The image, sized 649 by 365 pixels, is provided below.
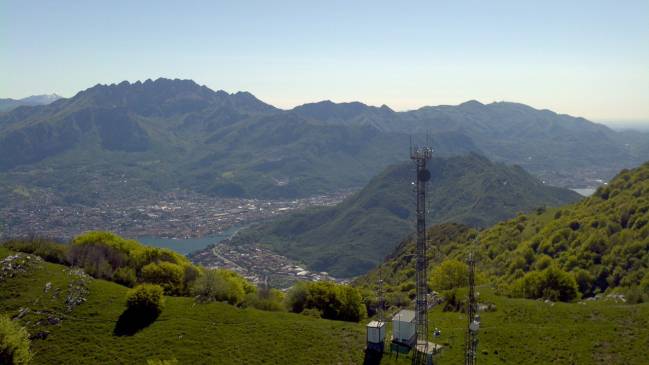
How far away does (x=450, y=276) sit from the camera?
86.1 metres

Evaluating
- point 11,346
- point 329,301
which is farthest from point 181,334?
point 329,301

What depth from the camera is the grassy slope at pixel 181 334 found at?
5172cm

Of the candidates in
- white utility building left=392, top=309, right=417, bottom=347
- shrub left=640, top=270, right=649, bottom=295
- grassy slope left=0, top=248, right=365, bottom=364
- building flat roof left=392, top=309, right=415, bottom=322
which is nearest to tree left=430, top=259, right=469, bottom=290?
shrub left=640, top=270, right=649, bottom=295

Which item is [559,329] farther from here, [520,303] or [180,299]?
[180,299]

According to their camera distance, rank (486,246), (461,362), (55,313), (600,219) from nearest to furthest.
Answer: (461,362) < (55,313) < (600,219) < (486,246)

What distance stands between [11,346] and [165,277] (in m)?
26.1

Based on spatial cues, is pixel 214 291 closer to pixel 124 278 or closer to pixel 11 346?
pixel 124 278

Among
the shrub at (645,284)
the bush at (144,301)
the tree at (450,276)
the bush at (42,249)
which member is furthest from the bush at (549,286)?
the bush at (42,249)

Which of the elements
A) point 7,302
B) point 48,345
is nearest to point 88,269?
point 7,302

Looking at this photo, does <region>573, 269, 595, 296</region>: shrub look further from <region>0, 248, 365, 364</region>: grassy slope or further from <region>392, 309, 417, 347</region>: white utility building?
<region>0, 248, 365, 364</region>: grassy slope

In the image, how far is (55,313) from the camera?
57.5 m

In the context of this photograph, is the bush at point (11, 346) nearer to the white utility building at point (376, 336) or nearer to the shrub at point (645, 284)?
the white utility building at point (376, 336)

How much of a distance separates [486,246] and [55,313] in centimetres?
10229

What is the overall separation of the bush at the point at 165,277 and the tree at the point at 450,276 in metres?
46.1
